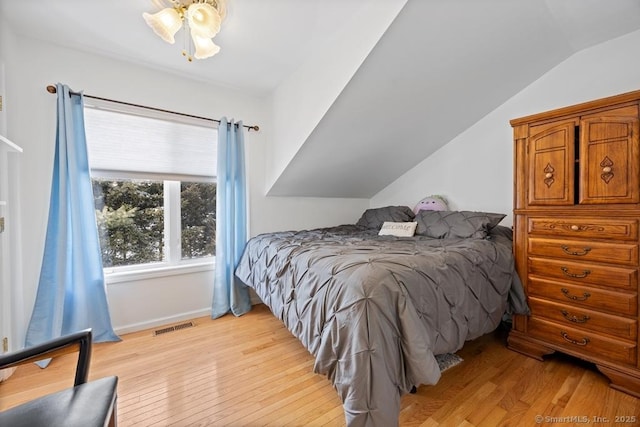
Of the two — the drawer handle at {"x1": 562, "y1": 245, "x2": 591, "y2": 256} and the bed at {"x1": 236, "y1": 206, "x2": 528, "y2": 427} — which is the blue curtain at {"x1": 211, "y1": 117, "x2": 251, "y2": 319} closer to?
the bed at {"x1": 236, "y1": 206, "x2": 528, "y2": 427}

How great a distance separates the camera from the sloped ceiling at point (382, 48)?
1.59 m

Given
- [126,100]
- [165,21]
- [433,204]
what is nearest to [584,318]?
[433,204]

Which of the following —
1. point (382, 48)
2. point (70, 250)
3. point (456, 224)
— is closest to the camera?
point (382, 48)

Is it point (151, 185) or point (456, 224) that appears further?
point (151, 185)

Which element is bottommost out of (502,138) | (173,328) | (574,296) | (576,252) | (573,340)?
(173,328)

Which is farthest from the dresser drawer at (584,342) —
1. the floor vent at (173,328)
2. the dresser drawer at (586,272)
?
the floor vent at (173,328)

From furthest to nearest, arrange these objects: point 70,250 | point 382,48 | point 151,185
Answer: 1. point 151,185
2. point 70,250
3. point 382,48

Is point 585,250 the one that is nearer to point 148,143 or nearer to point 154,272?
point 154,272

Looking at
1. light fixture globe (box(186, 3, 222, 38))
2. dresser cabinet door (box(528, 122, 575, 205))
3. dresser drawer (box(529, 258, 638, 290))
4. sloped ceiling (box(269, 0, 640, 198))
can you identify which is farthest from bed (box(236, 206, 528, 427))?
light fixture globe (box(186, 3, 222, 38))

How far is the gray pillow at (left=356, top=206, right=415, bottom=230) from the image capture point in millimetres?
2819

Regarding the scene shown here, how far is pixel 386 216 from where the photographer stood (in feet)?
9.62

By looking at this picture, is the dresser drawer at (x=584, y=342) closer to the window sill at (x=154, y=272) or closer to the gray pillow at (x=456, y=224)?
the gray pillow at (x=456, y=224)

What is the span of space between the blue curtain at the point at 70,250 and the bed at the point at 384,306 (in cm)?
131

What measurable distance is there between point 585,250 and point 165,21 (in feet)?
8.99
